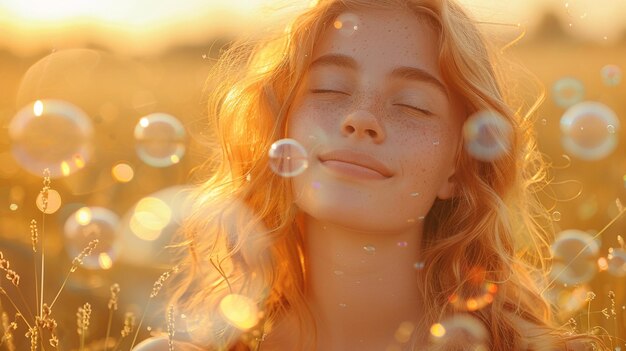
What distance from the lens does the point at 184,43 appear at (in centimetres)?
2305

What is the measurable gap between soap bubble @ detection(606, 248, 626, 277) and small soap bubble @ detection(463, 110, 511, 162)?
52cm

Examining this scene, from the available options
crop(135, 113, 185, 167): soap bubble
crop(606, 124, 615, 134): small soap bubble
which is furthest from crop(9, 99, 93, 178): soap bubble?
crop(606, 124, 615, 134): small soap bubble

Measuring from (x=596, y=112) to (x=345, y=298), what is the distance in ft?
5.08

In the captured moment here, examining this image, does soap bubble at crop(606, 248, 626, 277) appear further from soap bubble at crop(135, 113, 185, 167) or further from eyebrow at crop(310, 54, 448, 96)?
soap bubble at crop(135, 113, 185, 167)

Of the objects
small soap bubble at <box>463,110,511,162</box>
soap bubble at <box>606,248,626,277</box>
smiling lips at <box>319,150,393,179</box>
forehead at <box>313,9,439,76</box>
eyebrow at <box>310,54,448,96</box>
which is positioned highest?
forehead at <box>313,9,439,76</box>

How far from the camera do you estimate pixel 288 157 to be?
3076mm


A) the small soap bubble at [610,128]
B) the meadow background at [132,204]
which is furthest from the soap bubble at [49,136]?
the small soap bubble at [610,128]

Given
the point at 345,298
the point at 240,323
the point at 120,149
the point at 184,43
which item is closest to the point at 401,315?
the point at 345,298

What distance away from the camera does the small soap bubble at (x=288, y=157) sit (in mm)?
2986

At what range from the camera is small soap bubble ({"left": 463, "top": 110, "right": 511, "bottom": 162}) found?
317 cm

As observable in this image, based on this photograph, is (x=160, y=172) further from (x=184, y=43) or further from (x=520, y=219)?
(x=184, y=43)

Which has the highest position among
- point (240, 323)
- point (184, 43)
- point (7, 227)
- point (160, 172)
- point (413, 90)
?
point (413, 90)

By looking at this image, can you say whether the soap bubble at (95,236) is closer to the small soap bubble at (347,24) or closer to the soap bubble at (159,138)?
the soap bubble at (159,138)

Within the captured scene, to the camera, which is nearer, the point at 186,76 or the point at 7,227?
the point at 7,227
